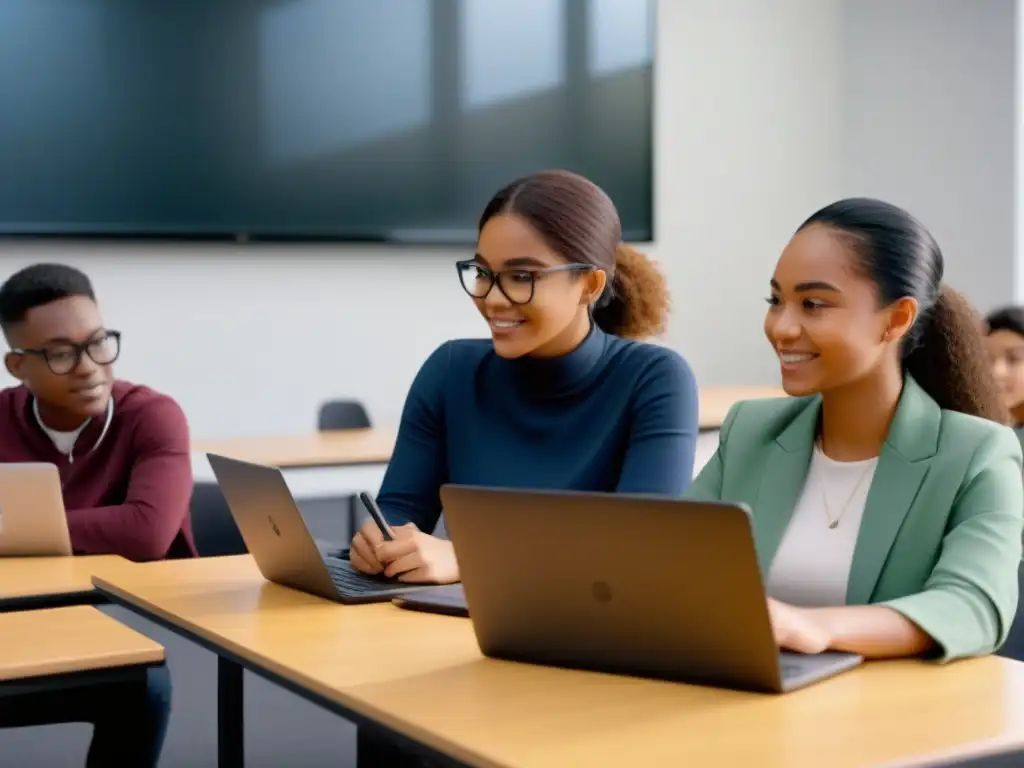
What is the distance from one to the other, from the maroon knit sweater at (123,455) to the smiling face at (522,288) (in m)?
0.76

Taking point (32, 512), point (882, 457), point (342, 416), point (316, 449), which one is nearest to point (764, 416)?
point (882, 457)

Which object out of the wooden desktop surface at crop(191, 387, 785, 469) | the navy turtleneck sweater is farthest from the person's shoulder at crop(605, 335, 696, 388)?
the wooden desktop surface at crop(191, 387, 785, 469)

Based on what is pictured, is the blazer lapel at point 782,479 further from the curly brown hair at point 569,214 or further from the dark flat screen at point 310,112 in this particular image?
the dark flat screen at point 310,112

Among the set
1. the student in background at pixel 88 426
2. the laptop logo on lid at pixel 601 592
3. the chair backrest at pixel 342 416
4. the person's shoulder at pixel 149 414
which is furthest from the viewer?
the chair backrest at pixel 342 416

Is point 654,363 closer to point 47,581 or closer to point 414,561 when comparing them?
point 414,561

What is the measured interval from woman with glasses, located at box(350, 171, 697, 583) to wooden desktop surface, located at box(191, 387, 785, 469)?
3.80 ft

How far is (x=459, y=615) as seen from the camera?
1640 millimetres

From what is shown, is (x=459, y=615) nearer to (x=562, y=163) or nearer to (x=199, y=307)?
(x=199, y=307)

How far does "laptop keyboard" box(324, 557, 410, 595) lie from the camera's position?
175cm

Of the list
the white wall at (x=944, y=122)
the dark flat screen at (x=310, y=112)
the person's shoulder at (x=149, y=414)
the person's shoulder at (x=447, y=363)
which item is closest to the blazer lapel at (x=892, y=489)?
the person's shoulder at (x=447, y=363)

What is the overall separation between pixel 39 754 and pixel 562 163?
3.51 m

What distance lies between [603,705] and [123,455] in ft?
4.87

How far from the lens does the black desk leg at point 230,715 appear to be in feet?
5.93

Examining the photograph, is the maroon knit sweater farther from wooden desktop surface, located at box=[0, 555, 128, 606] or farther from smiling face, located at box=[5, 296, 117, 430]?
wooden desktop surface, located at box=[0, 555, 128, 606]
